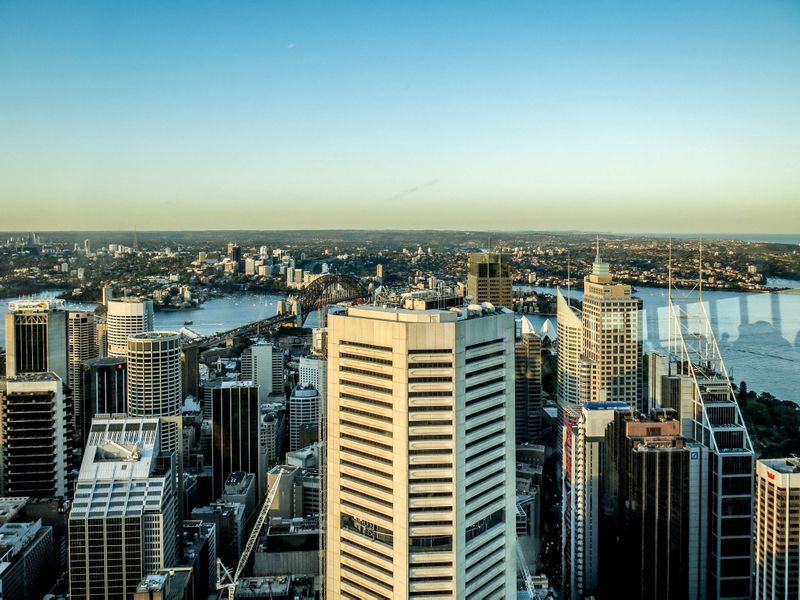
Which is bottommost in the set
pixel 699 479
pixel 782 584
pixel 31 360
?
pixel 782 584

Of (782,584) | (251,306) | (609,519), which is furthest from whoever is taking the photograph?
A: (251,306)

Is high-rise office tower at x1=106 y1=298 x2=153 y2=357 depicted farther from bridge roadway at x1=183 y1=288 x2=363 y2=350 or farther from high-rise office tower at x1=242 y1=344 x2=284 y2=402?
high-rise office tower at x1=242 y1=344 x2=284 y2=402

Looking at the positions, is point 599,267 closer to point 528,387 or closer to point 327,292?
point 528,387

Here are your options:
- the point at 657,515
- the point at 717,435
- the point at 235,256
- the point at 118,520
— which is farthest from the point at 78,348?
the point at 717,435

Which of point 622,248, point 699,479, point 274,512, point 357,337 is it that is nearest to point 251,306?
A: point 274,512

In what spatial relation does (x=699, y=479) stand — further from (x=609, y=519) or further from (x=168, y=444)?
(x=168, y=444)

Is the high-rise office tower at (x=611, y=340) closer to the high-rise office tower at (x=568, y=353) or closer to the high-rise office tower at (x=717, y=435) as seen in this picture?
the high-rise office tower at (x=568, y=353)

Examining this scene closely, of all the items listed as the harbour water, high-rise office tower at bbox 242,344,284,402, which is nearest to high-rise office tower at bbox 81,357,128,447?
the harbour water
